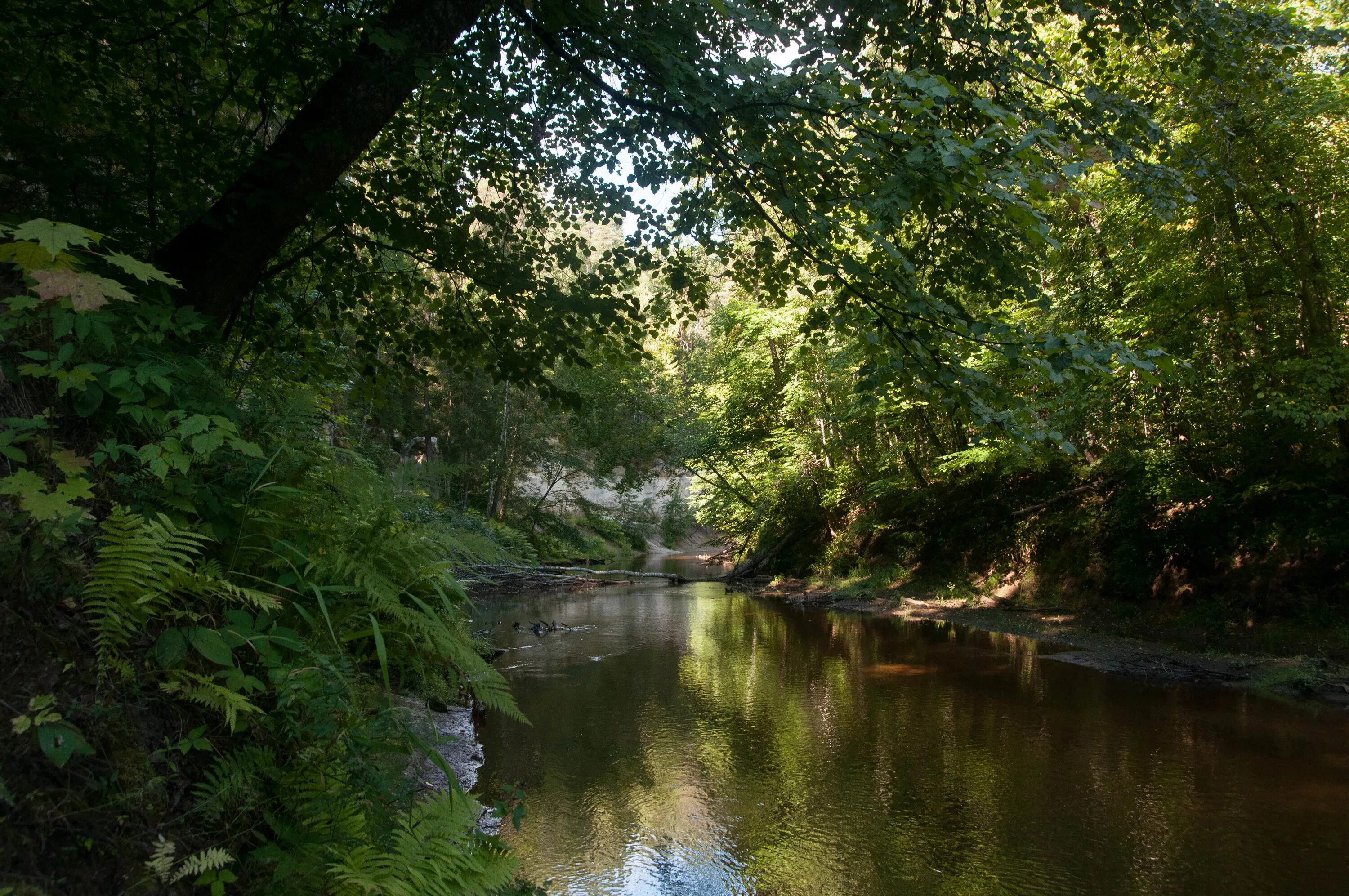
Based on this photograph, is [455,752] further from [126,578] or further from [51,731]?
[51,731]

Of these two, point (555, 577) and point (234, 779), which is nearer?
point (234, 779)

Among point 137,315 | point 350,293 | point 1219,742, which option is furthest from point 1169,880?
point 350,293

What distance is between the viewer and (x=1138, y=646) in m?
11.7

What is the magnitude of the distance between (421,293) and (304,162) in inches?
91.5

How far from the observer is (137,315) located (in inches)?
104

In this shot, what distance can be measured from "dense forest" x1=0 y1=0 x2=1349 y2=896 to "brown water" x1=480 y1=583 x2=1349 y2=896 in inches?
67.0

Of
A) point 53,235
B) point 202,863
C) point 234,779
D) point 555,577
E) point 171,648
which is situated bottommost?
point 555,577

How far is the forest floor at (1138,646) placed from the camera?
30.9 ft

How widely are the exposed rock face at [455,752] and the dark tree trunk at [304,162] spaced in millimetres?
2333

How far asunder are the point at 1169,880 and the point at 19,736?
5.99m

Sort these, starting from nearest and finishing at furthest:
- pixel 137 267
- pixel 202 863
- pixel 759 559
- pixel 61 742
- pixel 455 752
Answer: pixel 61 742 → pixel 202 863 → pixel 137 267 → pixel 455 752 → pixel 759 559

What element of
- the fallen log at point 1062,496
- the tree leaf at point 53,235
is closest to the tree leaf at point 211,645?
the tree leaf at point 53,235

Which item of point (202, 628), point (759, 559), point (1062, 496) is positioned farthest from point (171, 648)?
point (759, 559)

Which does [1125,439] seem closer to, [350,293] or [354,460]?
[350,293]
